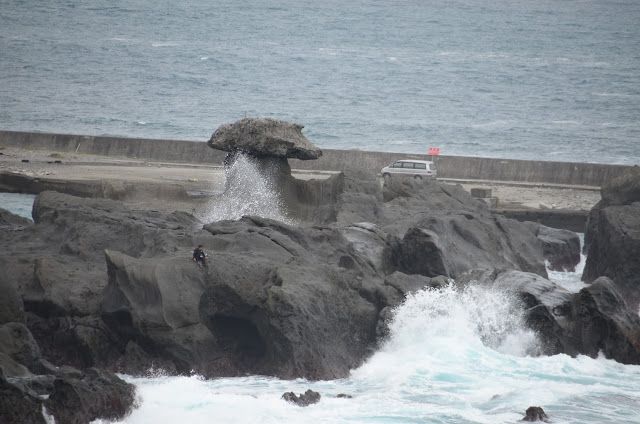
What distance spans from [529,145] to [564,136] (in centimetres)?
528

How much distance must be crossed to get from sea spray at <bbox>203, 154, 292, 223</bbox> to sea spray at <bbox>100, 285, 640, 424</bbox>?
8.15 metres

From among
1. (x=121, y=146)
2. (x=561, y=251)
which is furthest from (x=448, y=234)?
(x=121, y=146)

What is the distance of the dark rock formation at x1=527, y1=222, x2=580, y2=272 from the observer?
32.1m

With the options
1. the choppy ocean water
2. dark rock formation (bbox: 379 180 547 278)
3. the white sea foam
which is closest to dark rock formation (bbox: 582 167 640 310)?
the white sea foam

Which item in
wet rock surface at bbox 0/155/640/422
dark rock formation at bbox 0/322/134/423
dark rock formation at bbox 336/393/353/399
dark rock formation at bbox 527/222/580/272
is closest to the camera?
dark rock formation at bbox 0/322/134/423

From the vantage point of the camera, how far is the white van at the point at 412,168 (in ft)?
143

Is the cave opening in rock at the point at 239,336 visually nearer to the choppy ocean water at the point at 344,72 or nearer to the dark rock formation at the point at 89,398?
the dark rock formation at the point at 89,398

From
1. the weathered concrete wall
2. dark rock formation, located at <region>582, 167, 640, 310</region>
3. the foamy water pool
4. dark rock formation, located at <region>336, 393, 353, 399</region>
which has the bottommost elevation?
the foamy water pool

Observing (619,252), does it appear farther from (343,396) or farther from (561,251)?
(343,396)

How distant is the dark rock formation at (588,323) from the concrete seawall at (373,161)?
23.4 metres

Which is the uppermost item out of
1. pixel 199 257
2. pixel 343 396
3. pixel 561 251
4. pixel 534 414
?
pixel 199 257

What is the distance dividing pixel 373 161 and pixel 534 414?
1154 inches

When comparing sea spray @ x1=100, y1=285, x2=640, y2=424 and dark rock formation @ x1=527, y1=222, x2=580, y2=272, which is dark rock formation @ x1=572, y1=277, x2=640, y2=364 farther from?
dark rock formation @ x1=527, y1=222, x2=580, y2=272

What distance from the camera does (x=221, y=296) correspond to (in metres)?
20.2
